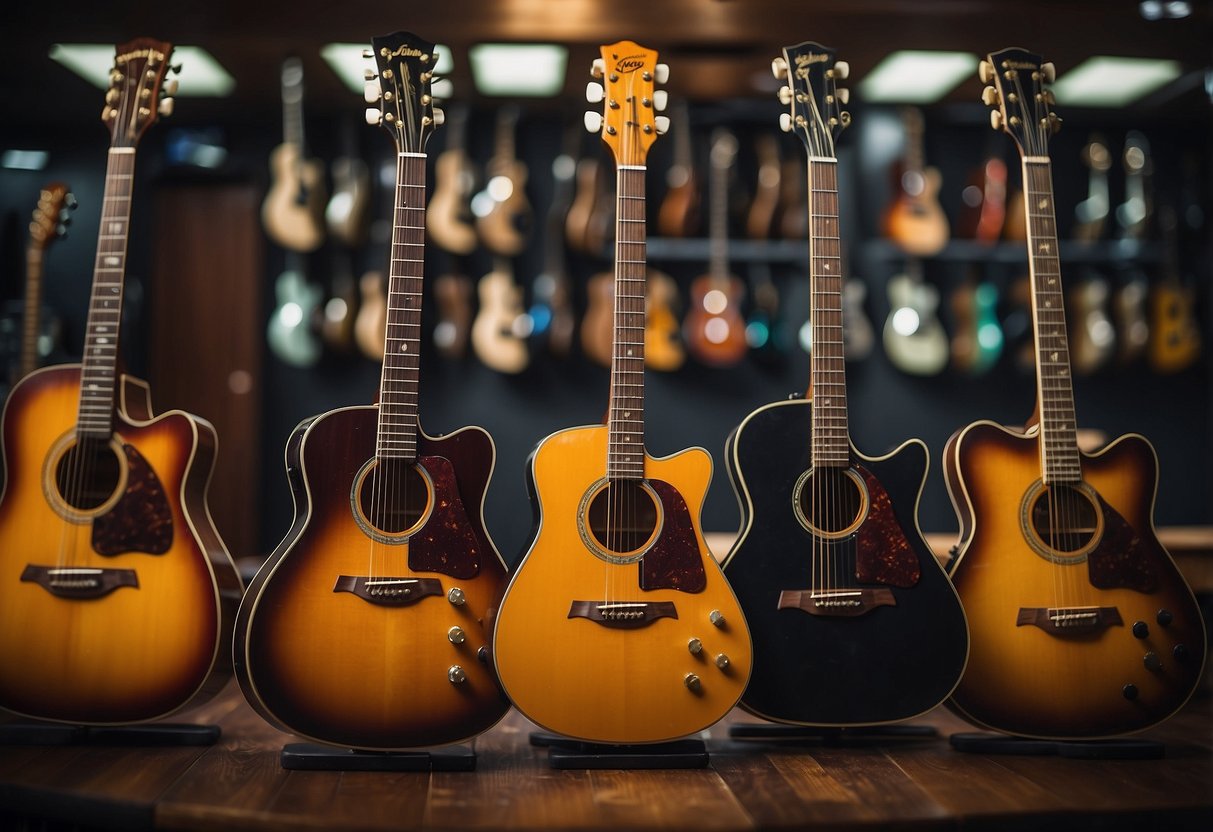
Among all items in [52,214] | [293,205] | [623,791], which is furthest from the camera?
[293,205]

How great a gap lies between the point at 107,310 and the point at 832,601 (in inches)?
69.8

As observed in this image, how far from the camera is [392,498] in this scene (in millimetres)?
1996

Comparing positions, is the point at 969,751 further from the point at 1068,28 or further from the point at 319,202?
the point at 319,202

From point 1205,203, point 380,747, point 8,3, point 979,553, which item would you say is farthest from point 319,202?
point 1205,203

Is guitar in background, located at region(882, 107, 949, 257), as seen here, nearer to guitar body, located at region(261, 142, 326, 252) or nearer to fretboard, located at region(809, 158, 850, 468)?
fretboard, located at region(809, 158, 850, 468)

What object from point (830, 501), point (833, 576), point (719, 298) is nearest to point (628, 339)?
point (830, 501)

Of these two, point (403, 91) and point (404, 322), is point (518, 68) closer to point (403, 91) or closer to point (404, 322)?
point (403, 91)

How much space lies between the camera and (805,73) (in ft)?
7.53

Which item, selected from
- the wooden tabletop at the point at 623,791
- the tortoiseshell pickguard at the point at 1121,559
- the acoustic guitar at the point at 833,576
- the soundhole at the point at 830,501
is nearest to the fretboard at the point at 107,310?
the wooden tabletop at the point at 623,791

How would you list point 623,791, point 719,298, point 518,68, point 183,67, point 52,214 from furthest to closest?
point 719,298
point 518,68
point 183,67
point 52,214
point 623,791

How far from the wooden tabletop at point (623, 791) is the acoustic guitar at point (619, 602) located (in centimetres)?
15

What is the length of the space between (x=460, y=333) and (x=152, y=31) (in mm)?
1765

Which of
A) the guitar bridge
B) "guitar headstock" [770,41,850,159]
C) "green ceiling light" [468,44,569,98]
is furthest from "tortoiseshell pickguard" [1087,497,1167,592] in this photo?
"green ceiling light" [468,44,569,98]

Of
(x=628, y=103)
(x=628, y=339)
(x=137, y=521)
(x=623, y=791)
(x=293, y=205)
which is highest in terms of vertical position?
(x=293, y=205)
